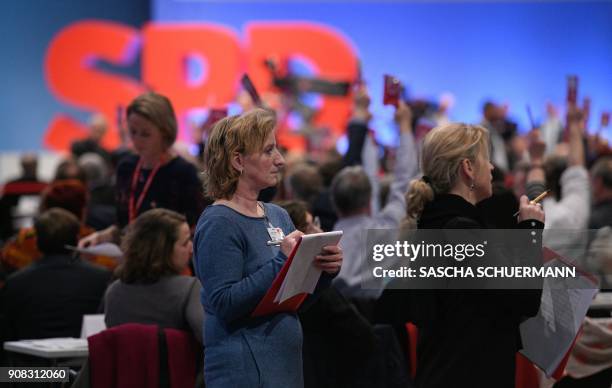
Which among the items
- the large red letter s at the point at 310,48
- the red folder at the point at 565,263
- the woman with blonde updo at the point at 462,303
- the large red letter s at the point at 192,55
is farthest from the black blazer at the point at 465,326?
the large red letter s at the point at 192,55

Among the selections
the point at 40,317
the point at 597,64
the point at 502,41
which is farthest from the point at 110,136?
the point at 40,317

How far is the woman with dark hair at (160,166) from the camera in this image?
15.1ft

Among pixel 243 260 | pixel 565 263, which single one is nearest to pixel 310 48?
pixel 565 263

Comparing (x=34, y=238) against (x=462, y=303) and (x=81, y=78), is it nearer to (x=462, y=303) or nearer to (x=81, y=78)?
(x=462, y=303)

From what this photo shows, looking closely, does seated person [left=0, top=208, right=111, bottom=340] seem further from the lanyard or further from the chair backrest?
the chair backrest

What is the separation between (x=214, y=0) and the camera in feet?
48.2

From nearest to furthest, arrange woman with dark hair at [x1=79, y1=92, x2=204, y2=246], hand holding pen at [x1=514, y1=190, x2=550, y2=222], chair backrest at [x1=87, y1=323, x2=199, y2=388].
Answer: hand holding pen at [x1=514, y1=190, x2=550, y2=222], chair backrest at [x1=87, y1=323, x2=199, y2=388], woman with dark hair at [x1=79, y1=92, x2=204, y2=246]

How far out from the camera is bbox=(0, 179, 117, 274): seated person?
5.50 meters

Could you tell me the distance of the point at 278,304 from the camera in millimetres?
3016

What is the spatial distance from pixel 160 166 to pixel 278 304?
1.79 m

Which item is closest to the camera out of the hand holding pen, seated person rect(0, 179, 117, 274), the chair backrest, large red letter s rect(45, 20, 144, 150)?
the hand holding pen

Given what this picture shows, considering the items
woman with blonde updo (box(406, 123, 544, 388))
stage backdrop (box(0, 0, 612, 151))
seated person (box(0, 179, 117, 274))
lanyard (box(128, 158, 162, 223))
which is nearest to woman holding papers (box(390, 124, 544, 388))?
woman with blonde updo (box(406, 123, 544, 388))

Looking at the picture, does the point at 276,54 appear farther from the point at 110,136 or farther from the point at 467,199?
the point at 467,199

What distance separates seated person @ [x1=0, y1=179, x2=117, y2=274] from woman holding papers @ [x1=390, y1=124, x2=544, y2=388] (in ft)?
7.74
